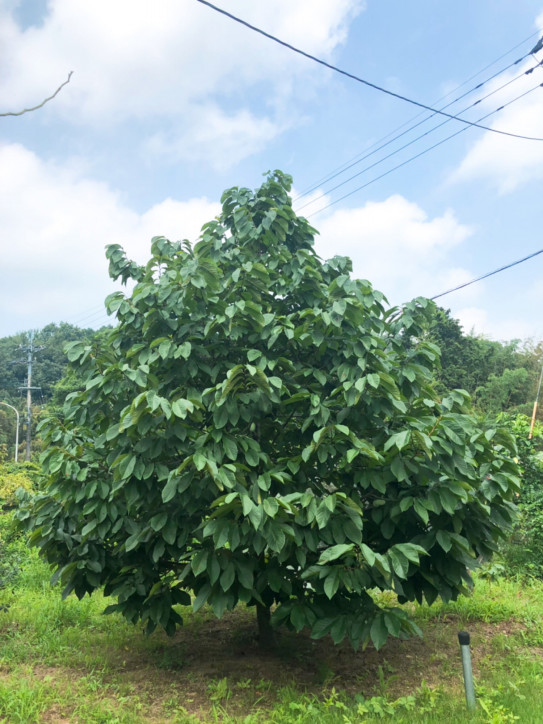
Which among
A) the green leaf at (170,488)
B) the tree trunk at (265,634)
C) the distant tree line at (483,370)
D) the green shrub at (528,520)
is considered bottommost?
the tree trunk at (265,634)

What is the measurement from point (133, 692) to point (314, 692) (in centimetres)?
136

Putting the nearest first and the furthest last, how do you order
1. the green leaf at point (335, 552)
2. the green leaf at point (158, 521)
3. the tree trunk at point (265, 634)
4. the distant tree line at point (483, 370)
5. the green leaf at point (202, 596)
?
1. the green leaf at point (335, 552)
2. the green leaf at point (202, 596)
3. the green leaf at point (158, 521)
4. the tree trunk at point (265, 634)
5. the distant tree line at point (483, 370)

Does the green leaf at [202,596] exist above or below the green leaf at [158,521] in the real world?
below

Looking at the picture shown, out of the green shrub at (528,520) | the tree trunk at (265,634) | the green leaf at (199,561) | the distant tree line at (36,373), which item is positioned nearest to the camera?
the green leaf at (199,561)

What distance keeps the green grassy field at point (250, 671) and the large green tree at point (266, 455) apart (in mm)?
567

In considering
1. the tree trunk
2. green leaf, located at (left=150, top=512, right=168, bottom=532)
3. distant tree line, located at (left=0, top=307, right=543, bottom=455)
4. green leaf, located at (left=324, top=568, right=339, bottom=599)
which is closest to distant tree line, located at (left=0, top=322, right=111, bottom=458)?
distant tree line, located at (left=0, top=307, right=543, bottom=455)

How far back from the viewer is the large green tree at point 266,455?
3.82 meters

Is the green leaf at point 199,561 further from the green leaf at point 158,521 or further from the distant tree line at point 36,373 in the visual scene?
the distant tree line at point 36,373

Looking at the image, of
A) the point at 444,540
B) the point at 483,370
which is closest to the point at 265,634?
the point at 444,540

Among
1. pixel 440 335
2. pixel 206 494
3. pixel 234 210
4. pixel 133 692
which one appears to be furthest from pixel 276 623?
pixel 440 335

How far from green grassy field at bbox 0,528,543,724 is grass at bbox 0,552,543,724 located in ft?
0.04

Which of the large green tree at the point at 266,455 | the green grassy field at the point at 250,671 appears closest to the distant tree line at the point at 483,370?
the green grassy field at the point at 250,671

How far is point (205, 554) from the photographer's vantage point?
12.8ft

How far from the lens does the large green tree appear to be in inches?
150
